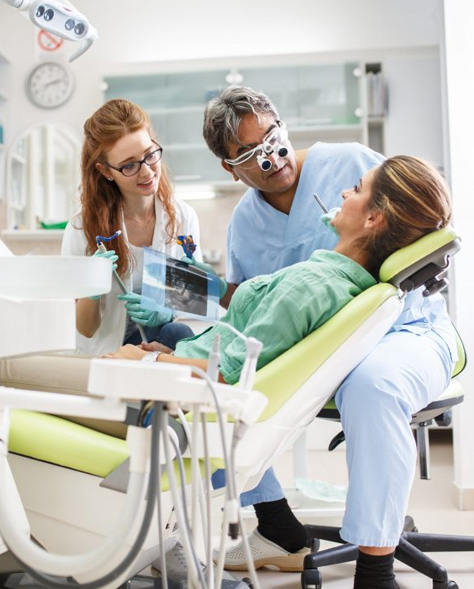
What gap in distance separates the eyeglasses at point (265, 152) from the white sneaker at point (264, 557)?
97 cm

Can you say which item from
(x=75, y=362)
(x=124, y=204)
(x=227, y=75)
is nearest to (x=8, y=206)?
(x=227, y=75)

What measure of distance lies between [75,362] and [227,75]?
3119 mm

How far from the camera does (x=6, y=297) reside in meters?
1.00

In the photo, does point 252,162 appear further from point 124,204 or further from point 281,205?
point 124,204

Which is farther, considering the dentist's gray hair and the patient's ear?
the dentist's gray hair

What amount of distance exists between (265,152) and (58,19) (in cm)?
60

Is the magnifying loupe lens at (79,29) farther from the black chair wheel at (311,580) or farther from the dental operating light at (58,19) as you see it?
the black chair wheel at (311,580)

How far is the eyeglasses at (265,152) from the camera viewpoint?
177cm

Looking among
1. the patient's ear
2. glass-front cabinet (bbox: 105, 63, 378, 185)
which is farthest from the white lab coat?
glass-front cabinet (bbox: 105, 63, 378, 185)

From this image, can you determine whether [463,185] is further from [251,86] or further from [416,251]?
[251,86]

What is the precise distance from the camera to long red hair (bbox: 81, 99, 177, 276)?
2.01 metres

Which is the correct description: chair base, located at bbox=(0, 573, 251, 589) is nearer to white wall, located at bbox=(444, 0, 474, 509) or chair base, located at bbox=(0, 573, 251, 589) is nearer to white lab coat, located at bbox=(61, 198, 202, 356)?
white lab coat, located at bbox=(61, 198, 202, 356)

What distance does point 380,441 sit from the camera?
128 centimetres

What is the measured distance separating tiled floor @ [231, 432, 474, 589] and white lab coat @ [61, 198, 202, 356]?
0.72 meters
